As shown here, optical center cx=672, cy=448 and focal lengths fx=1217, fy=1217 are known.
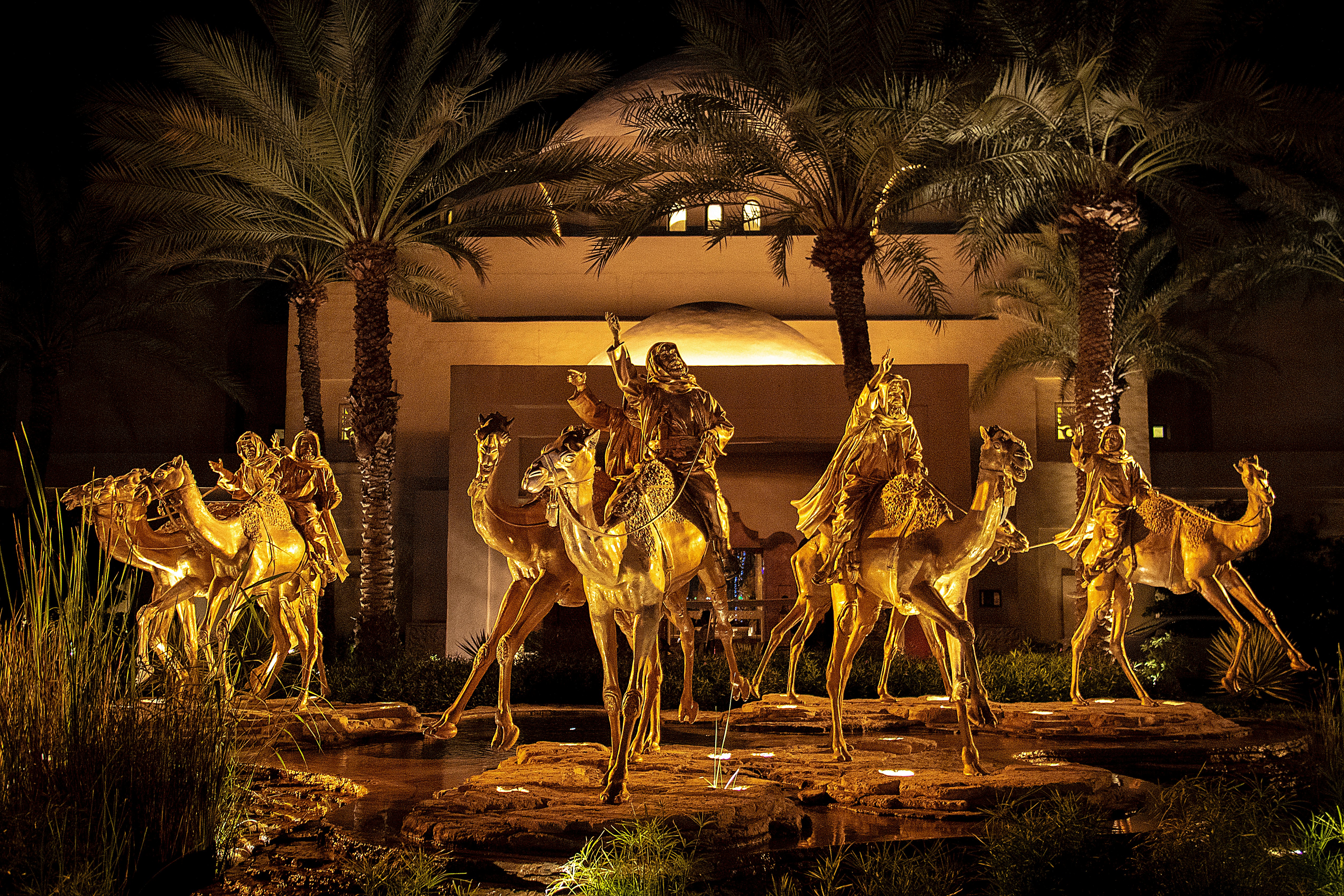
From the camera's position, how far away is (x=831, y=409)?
21.7 m

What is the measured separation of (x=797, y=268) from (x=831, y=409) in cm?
642

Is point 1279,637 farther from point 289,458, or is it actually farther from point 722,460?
point 722,460

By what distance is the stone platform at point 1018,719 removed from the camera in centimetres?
1075

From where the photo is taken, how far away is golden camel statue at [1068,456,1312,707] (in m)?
12.0

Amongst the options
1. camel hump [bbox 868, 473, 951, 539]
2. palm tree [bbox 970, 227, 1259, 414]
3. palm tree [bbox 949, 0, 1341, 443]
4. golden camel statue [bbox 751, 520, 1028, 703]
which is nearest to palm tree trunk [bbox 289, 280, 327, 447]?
palm tree [bbox 949, 0, 1341, 443]

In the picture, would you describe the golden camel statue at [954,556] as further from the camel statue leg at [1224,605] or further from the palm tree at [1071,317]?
the palm tree at [1071,317]

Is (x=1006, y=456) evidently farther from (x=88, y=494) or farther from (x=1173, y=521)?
(x=88, y=494)

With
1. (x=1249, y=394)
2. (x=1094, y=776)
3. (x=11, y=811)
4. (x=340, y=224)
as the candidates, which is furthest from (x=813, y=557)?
(x=1249, y=394)

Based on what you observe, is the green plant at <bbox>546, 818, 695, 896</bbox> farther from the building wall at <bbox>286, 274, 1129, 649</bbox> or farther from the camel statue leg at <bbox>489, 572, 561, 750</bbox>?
the building wall at <bbox>286, 274, 1129, 649</bbox>

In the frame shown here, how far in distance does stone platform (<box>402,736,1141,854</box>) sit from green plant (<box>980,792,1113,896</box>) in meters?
0.95

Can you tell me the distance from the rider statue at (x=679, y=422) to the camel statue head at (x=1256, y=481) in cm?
645

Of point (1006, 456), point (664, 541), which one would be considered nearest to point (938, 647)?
point (1006, 456)

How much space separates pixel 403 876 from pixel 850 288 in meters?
13.4

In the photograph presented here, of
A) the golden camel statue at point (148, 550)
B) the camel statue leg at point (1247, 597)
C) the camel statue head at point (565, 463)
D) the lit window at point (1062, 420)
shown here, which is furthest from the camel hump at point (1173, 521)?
the lit window at point (1062, 420)
